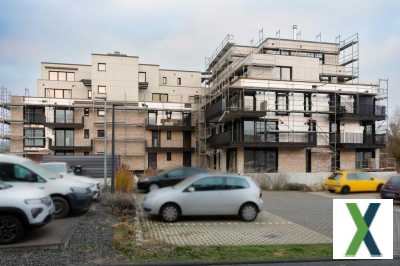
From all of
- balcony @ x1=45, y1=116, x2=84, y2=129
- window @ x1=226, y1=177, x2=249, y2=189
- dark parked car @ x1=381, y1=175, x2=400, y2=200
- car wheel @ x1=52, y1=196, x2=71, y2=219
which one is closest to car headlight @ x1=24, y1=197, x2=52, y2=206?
car wheel @ x1=52, y1=196, x2=71, y2=219

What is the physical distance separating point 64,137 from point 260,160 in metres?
22.5

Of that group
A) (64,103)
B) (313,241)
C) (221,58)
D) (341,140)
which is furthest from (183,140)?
(313,241)

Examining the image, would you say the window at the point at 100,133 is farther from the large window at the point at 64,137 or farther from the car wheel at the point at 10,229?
the car wheel at the point at 10,229

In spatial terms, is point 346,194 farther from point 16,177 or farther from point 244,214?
point 16,177

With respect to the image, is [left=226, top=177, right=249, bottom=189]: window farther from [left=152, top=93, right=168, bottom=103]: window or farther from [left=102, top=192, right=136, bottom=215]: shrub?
[left=152, top=93, right=168, bottom=103]: window

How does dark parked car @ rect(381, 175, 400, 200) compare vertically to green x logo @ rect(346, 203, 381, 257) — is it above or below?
below

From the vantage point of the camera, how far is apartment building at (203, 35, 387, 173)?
3303cm

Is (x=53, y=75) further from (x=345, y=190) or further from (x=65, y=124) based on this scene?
(x=345, y=190)

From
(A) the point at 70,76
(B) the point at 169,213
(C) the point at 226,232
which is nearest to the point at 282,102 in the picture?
(B) the point at 169,213

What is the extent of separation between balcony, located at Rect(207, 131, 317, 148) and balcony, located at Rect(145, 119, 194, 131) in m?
9.92

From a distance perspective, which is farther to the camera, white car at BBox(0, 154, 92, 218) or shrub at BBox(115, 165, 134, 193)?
shrub at BBox(115, 165, 134, 193)

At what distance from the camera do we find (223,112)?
32656 mm

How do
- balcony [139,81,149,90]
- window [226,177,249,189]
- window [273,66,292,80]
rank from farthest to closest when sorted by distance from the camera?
balcony [139,81,149,90], window [273,66,292,80], window [226,177,249,189]

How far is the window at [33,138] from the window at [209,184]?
33928mm
